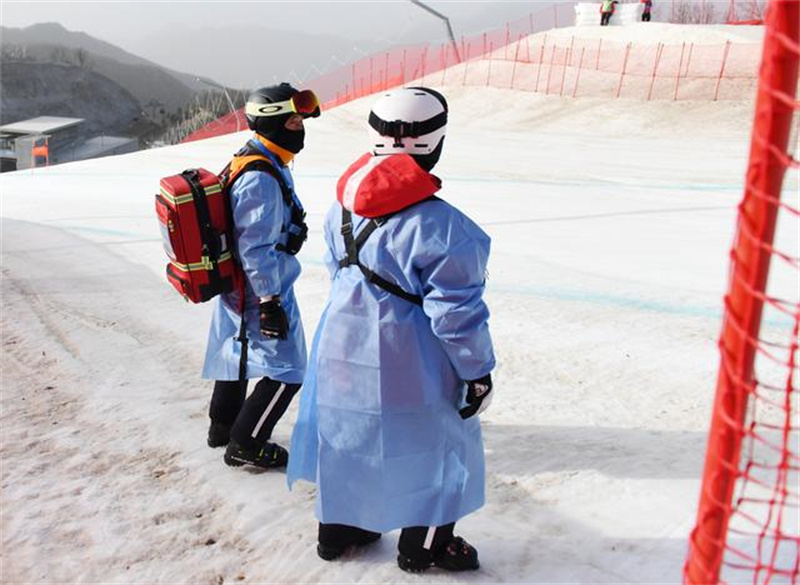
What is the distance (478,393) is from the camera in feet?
8.97

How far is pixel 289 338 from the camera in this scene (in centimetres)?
378

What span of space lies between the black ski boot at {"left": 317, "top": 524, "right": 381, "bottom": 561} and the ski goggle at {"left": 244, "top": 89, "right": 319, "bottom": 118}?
1.76 meters

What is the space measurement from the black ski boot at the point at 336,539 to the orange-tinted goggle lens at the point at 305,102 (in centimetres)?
178

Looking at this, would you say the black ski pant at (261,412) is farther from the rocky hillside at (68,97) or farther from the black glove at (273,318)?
the rocky hillside at (68,97)

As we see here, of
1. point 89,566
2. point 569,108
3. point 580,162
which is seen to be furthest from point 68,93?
point 89,566

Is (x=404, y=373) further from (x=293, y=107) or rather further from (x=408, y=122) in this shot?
(x=293, y=107)

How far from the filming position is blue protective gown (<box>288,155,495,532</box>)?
8.55ft

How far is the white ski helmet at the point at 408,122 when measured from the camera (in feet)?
8.87

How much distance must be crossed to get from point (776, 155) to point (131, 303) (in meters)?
5.80

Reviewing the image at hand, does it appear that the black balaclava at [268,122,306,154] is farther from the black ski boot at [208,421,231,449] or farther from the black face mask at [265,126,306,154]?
the black ski boot at [208,421,231,449]

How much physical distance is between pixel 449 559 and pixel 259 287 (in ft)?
4.44

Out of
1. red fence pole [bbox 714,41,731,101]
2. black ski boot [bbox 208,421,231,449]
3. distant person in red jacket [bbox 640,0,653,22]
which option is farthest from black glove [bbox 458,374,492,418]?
distant person in red jacket [bbox 640,0,653,22]

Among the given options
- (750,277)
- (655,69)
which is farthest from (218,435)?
(655,69)

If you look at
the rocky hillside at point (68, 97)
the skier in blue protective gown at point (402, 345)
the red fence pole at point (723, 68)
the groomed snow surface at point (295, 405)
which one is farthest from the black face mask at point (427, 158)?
the rocky hillside at point (68, 97)
